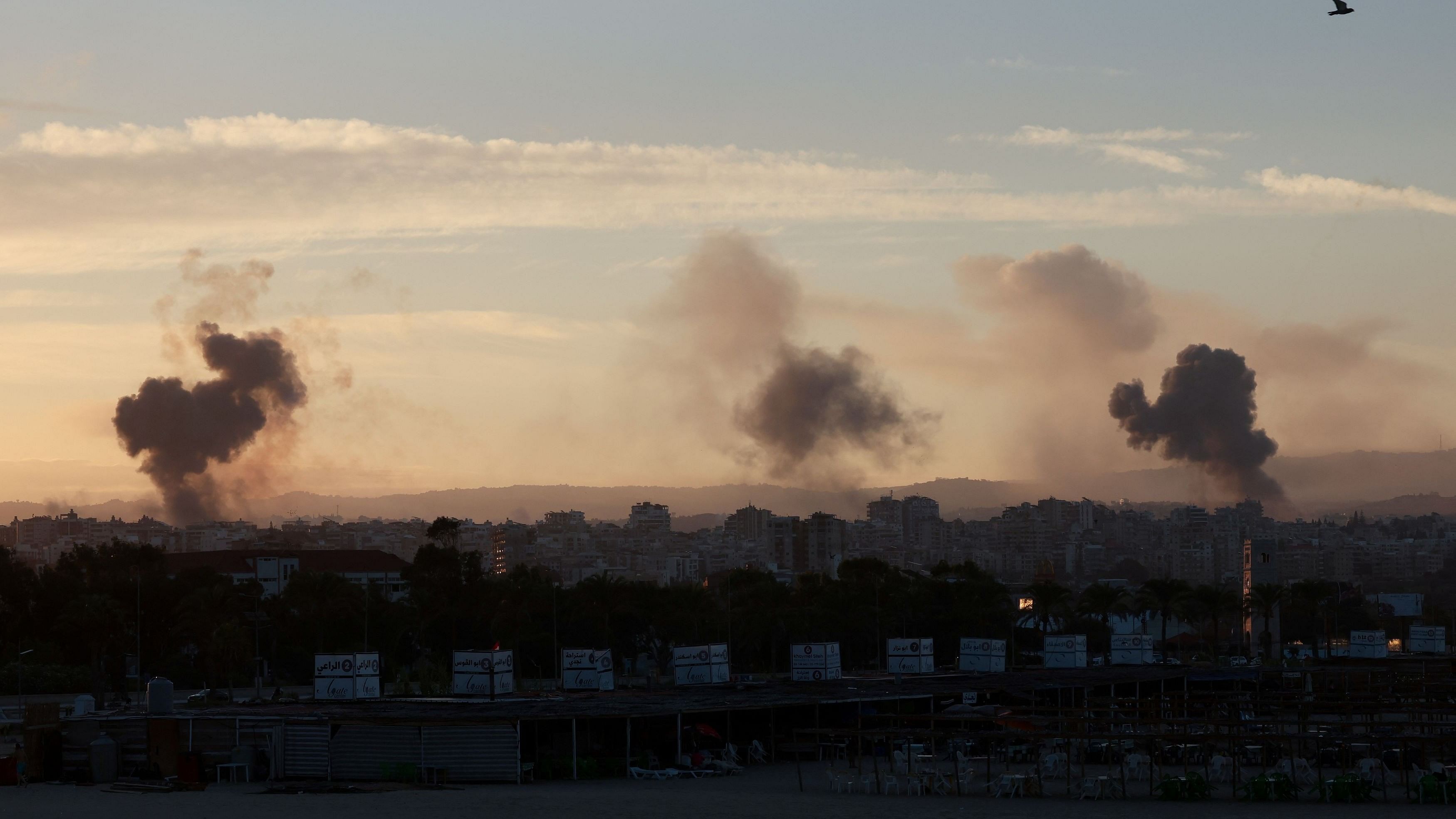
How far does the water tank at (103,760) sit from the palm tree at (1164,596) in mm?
76026

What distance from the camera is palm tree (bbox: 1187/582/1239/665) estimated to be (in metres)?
108

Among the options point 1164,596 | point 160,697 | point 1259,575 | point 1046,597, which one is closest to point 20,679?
Answer: point 160,697

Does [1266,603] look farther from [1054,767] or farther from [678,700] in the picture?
[1054,767]

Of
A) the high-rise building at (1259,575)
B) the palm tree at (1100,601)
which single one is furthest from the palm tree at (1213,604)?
the palm tree at (1100,601)

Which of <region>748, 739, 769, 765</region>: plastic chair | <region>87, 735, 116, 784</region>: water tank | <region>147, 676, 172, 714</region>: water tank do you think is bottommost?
<region>748, 739, 769, 765</region>: plastic chair

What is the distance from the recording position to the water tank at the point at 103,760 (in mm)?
45750

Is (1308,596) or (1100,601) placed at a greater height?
(1100,601)

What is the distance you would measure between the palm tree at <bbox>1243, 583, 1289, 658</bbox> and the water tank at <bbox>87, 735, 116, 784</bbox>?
257 ft

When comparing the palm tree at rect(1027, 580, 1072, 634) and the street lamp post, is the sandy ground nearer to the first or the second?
the street lamp post

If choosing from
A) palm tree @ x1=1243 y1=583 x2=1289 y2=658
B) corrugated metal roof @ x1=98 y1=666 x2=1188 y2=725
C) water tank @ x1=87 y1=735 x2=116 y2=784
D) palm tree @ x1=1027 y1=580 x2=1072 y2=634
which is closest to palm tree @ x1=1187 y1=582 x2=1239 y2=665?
palm tree @ x1=1243 y1=583 x2=1289 y2=658

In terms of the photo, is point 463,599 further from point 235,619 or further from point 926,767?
point 926,767

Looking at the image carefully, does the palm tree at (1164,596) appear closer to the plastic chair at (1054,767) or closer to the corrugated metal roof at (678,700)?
the corrugated metal roof at (678,700)

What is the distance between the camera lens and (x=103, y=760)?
151 feet

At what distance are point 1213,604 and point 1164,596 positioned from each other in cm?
495
